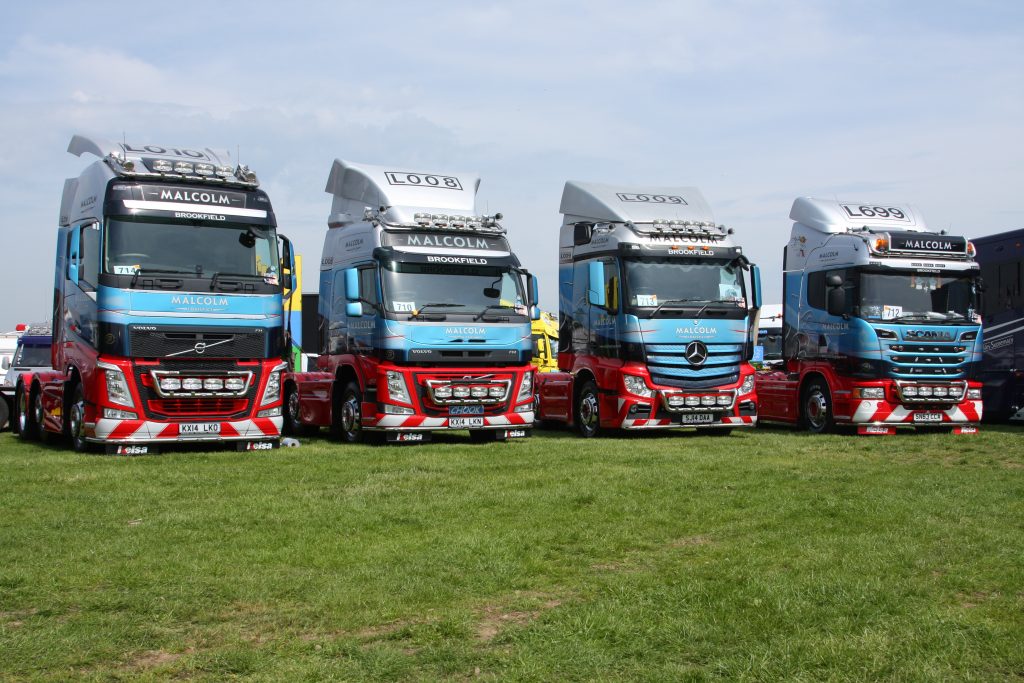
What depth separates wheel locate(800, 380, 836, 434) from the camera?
19.2m

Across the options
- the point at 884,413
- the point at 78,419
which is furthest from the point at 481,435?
the point at 884,413

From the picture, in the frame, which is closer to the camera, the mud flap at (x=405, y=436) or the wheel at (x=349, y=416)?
the mud flap at (x=405, y=436)

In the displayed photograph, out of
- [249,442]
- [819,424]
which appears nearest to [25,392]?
[249,442]

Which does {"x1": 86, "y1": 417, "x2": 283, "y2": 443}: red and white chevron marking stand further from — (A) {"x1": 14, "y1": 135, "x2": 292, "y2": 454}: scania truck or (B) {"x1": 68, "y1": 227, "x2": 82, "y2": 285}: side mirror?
(B) {"x1": 68, "y1": 227, "x2": 82, "y2": 285}: side mirror

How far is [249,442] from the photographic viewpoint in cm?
1631

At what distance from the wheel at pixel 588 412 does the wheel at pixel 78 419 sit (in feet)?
25.9

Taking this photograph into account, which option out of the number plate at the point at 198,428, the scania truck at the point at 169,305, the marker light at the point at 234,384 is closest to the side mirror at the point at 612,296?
the scania truck at the point at 169,305

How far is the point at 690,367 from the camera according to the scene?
18.1 metres

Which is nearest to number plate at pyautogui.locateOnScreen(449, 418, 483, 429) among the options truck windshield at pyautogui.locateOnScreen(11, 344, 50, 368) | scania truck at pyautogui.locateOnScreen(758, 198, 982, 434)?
scania truck at pyautogui.locateOnScreen(758, 198, 982, 434)

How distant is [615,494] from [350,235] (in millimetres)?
8669

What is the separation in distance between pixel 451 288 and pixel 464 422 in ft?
6.67

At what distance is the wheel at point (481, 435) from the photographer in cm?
1808

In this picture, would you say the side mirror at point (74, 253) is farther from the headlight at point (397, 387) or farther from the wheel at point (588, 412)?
the wheel at point (588, 412)

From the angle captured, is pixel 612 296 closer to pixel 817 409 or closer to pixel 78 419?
pixel 817 409
